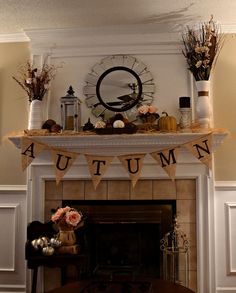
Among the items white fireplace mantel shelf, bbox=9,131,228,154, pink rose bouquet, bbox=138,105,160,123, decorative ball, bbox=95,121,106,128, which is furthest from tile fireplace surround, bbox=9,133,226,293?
pink rose bouquet, bbox=138,105,160,123

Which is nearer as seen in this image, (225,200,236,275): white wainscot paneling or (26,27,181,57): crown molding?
(225,200,236,275): white wainscot paneling

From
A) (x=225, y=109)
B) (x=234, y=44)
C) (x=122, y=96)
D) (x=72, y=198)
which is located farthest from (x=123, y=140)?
(x=234, y=44)

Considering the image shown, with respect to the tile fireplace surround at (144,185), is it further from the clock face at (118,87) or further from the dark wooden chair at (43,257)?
the clock face at (118,87)

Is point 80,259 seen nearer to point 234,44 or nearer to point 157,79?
point 157,79

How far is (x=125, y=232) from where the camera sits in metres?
3.68

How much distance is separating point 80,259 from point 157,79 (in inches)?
66.4

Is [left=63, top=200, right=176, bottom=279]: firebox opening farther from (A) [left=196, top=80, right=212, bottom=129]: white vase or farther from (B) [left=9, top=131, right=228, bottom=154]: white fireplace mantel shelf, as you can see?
(A) [left=196, top=80, right=212, bottom=129]: white vase

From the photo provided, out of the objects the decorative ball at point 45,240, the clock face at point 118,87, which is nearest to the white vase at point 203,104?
the clock face at point 118,87

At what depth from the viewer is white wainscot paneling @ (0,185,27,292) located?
3.66m

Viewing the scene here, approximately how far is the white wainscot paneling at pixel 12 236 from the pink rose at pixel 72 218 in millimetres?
606

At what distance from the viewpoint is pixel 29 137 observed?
11.2 feet

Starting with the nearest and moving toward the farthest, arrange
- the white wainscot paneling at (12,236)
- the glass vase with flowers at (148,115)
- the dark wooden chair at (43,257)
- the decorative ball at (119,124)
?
the dark wooden chair at (43,257)
the decorative ball at (119,124)
the glass vase with flowers at (148,115)
the white wainscot paneling at (12,236)

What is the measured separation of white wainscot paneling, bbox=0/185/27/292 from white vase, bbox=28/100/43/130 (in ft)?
1.93

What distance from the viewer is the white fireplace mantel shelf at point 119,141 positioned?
10.9 ft
